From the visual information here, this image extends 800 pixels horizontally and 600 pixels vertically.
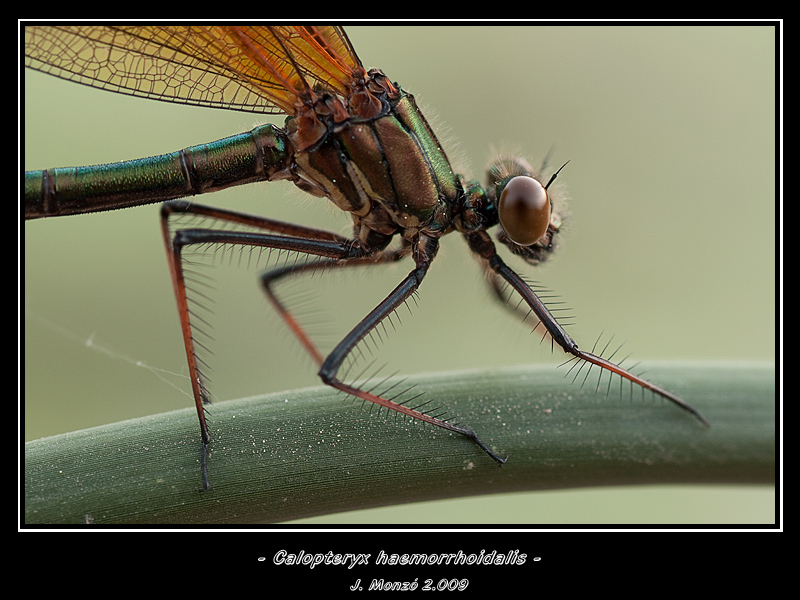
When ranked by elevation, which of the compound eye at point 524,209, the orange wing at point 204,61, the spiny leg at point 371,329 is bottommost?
the spiny leg at point 371,329

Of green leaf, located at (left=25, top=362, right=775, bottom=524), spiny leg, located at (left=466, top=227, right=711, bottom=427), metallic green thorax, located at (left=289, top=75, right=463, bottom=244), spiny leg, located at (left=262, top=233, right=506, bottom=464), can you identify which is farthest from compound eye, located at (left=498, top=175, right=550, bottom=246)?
green leaf, located at (left=25, top=362, right=775, bottom=524)

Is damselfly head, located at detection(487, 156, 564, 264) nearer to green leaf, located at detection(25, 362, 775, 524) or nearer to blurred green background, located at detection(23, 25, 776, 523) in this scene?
blurred green background, located at detection(23, 25, 776, 523)

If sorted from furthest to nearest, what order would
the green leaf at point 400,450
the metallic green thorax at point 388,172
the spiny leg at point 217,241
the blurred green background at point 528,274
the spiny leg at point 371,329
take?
1. the blurred green background at point 528,274
2. the metallic green thorax at point 388,172
3. the spiny leg at point 217,241
4. the spiny leg at point 371,329
5. the green leaf at point 400,450

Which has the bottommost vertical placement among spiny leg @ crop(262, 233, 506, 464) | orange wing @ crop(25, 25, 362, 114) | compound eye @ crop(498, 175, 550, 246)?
spiny leg @ crop(262, 233, 506, 464)

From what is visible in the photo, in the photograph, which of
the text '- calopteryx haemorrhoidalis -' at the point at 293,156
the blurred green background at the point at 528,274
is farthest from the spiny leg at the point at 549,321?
the blurred green background at the point at 528,274

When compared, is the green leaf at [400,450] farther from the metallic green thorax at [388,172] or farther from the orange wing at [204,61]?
the orange wing at [204,61]

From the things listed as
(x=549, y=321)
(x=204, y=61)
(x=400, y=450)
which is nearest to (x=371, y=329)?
(x=400, y=450)

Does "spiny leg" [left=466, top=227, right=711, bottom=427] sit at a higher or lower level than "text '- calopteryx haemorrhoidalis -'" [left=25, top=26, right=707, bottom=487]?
lower
